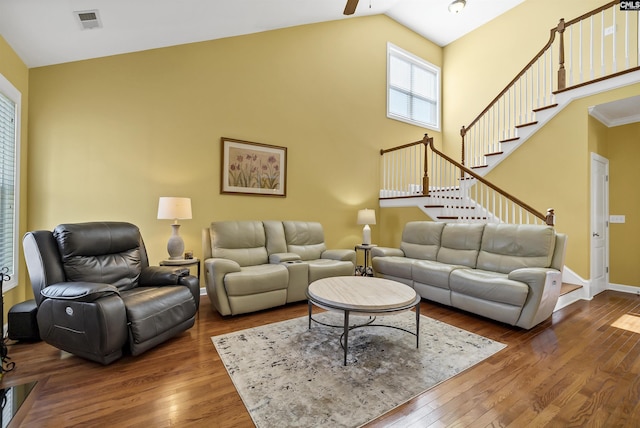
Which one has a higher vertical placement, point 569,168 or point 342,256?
point 569,168

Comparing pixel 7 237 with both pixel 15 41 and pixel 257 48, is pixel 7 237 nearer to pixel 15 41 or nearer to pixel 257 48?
pixel 15 41

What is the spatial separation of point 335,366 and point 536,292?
2.06 metres

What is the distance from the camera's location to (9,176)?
2652mm

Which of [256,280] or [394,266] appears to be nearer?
[256,280]

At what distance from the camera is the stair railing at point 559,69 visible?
3973mm

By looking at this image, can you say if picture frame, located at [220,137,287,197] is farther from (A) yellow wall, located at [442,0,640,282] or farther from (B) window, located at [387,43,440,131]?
(A) yellow wall, located at [442,0,640,282]

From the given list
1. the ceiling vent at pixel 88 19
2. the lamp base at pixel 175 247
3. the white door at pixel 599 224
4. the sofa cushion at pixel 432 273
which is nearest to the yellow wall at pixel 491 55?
the white door at pixel 599 224

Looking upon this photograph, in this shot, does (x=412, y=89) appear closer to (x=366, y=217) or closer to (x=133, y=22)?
(x=366, y=217)

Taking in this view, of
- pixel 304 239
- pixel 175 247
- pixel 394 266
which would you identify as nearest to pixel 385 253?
pixel 394 266

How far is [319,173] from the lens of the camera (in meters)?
4.91

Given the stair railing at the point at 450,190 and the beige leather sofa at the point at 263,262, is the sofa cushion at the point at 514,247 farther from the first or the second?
the beige leather sofa at the point at 263,262

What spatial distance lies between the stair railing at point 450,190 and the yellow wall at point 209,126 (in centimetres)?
37

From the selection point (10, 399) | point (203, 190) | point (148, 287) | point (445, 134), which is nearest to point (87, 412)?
point (10, 399)

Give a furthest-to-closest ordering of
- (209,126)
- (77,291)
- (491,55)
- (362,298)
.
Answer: (491,55) → (209,126) → (362,298) → (77,291)
